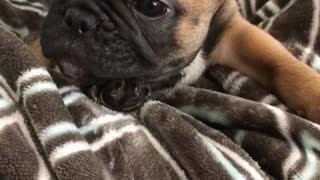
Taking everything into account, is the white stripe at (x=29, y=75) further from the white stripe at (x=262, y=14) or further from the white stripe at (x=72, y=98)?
the white stripe at (x=262, y=14)

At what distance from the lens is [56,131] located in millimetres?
952

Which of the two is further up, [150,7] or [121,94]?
[150,7]

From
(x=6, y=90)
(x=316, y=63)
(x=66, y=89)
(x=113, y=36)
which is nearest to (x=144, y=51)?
(x=113, y=36)

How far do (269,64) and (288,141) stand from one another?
0.33m

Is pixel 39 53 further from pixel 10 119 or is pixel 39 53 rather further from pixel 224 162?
pixel 224 162

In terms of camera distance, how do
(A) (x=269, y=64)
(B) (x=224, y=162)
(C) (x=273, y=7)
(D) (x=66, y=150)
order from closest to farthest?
(D) (x=66, y=150) < (B) (x=224, y=162) < (A) (x=269, y=64) < (C) (x=273, y=7)

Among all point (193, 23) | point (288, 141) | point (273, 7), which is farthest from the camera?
point (273, 7)

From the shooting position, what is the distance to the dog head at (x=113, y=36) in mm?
1155

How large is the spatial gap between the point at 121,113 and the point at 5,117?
0.75 feet

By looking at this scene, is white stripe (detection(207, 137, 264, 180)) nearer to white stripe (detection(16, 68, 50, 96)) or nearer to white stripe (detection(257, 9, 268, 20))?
white stripe (detection(16, 68, 50, 96))

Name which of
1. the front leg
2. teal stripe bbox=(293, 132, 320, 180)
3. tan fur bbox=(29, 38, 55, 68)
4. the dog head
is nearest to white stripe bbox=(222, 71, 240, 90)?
the front leg

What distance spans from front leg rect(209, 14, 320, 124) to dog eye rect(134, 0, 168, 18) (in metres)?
0.30

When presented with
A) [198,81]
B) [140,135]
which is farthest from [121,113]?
[198,81]

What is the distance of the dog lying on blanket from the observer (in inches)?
45.7
